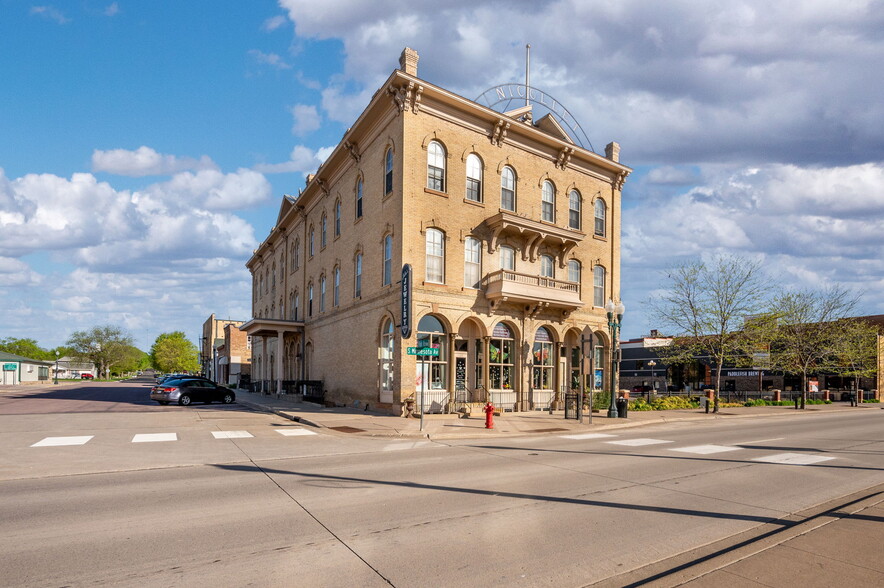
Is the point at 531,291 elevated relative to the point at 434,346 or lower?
elevated

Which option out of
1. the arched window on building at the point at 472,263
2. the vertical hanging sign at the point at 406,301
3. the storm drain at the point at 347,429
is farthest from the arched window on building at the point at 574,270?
the storm drain at the point at 347,429

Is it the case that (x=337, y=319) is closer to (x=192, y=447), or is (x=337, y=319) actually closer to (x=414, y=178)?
(x=414, y=178)

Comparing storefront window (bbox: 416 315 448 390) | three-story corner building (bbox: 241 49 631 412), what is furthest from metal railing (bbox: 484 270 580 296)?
storefront window (bbox: 416 315 448 390)

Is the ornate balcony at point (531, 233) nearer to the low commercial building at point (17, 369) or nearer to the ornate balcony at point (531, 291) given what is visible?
the ornate balcony at point (531, 291)

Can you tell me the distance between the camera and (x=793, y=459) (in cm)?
1338

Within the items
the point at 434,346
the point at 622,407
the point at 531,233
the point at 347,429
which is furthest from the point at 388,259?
→ the point at 622,407

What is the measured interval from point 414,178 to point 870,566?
70.1ft

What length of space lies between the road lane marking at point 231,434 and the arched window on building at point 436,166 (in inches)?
506

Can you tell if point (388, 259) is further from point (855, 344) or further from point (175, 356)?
point (175, 356)

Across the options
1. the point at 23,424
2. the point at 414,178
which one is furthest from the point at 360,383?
the point at 23,424

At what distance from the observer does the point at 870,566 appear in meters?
5.82

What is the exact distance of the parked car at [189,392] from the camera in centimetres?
3219

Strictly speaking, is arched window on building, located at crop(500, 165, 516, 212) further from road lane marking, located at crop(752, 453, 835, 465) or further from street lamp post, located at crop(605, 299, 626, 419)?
road lane marking, located at crop(752, 453, 835, 465)

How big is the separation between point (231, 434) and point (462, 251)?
499 inches
